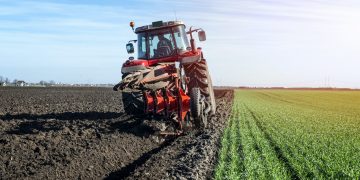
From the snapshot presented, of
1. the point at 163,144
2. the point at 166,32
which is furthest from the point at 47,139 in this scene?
the point at 166,32

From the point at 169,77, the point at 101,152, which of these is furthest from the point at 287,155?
the point at 101,152

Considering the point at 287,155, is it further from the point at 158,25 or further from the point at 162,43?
the point at 158,25

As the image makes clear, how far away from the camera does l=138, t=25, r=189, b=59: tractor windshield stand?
1271 cm

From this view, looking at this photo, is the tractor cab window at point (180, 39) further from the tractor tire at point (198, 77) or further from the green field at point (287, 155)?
the green field at point (287, 155)

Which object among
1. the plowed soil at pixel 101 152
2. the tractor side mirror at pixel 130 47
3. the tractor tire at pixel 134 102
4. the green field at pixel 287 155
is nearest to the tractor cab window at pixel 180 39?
the tractor side mirror at pixel 130 47

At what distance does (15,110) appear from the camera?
16.9 meters

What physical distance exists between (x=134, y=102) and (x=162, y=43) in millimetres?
2026

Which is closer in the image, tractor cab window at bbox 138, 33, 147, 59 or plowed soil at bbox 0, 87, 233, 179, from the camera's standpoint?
plowed soil at bbox 0, 87, 233, 179

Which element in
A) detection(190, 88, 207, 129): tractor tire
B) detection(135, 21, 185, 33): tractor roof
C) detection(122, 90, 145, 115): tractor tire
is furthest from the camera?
detection(135, 21, 185, 33): tractor roof

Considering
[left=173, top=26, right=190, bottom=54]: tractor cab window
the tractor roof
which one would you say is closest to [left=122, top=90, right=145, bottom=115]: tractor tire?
[left=173, top=26, right=190, bottom=54]: tractor cab window

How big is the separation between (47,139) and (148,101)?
2.93m

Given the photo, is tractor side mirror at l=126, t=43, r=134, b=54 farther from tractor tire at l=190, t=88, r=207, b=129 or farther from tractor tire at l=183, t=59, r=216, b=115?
tractor tire at l=190, t=88, r=207, b=129

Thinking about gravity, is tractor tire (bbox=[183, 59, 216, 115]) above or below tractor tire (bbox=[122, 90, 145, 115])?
above

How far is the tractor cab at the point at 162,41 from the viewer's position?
1265 cm
